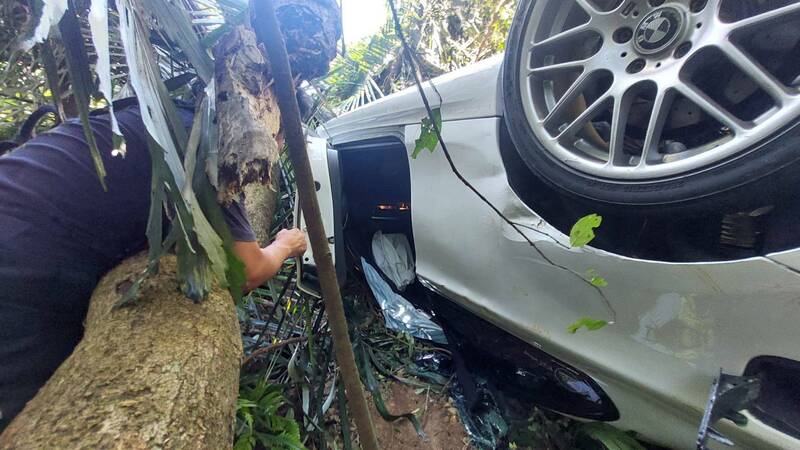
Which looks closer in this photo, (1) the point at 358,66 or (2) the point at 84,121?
(2) the point at 84,121

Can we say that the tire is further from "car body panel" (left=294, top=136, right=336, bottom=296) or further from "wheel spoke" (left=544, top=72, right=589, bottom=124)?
"car body panel" (left=294, top=136, right=336, bottom=296)

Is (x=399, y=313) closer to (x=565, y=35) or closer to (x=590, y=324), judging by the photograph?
(x=590, y=324)

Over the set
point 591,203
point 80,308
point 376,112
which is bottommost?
point 80,308

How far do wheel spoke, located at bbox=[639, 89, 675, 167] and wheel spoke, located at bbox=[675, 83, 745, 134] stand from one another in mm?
39

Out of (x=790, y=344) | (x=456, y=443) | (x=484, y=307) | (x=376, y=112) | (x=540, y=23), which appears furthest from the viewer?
(x=376, y=112)

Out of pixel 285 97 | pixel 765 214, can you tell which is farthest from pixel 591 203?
pixel 285 97

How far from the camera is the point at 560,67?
1.43m

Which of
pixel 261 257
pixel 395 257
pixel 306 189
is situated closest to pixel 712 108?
pixel 306 189

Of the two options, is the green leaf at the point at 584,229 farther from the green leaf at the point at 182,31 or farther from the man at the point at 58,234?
the green leaf at the point at 182,31

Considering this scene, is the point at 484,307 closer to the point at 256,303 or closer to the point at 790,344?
the point at 790,344

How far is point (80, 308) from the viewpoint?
1223mm

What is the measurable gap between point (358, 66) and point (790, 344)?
19.1 feet

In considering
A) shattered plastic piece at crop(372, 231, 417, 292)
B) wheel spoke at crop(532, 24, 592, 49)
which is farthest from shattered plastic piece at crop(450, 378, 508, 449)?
wheel spoke at crop(532, 24, 592, 49)

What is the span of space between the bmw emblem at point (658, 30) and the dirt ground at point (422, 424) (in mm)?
1849
